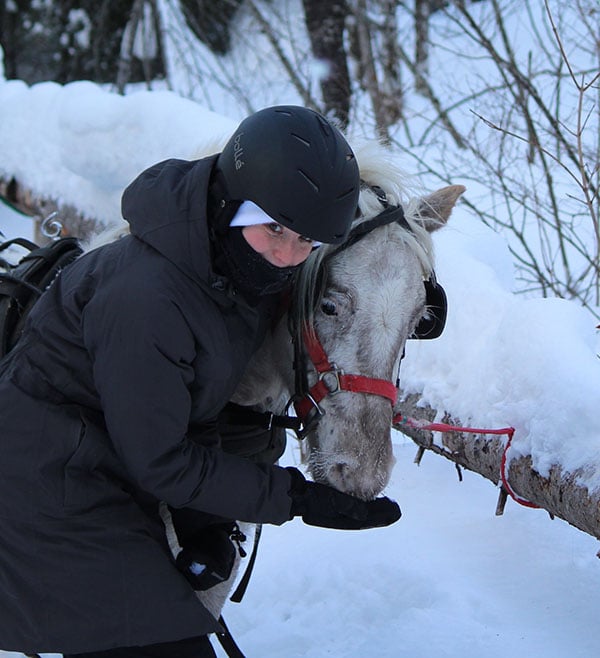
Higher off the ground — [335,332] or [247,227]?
[247,227]

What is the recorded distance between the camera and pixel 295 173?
183 cm

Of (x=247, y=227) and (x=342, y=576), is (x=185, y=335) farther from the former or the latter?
(x=342, y=576)

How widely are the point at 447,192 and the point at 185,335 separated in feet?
3.54

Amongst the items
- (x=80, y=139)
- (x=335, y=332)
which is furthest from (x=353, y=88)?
(x=335, y=332)

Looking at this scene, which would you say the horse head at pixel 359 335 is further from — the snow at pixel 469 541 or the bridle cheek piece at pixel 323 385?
the snow at pixel 469 541

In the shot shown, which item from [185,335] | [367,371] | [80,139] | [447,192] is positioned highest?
[447,192]

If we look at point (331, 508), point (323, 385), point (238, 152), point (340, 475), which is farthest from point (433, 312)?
point (238, 152)

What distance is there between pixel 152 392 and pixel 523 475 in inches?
52.7

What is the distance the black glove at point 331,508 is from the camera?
1.97m

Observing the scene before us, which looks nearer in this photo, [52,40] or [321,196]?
[321,196]

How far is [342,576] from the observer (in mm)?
3424

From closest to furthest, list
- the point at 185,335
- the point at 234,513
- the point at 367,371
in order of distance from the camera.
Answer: the point at 185,335 < the point at 234,513 < the point at 367,371

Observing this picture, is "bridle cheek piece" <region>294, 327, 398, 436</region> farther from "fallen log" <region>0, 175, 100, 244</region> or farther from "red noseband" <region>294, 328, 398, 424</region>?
"fallen log" <region>0, 175, 100, 244</region>

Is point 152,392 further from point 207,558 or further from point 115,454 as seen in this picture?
point 207,558
